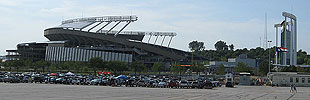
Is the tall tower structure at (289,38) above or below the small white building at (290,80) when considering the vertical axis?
above

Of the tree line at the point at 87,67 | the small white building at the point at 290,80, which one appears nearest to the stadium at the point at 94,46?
the tree line at the point at 87,67

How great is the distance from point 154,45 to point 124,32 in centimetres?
1575

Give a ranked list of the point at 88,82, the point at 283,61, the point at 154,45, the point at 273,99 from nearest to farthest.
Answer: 1. the point at 273,99
2. the point at 88,82
3. the point at 283,61
4. the point at 154,45

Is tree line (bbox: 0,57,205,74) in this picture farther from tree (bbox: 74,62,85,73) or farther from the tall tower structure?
the tall tower structure

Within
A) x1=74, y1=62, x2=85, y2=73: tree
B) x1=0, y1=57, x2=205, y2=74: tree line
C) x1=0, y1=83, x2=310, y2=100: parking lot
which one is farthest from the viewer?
x1=74, y1=62, x2=85, y2=73: tree

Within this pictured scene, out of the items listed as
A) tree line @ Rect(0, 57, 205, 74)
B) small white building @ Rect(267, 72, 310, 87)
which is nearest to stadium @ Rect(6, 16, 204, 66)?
tree line @ Rect(0, 57, 205, 74)

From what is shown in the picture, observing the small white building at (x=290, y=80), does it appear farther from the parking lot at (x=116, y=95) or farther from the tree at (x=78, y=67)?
the tree at (x=78, y=67)

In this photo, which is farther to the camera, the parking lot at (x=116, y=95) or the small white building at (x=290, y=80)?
the small white building at (x=290, y=80)

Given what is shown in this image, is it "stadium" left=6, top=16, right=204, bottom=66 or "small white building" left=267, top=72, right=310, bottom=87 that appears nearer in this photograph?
"small white building" left=267, top=72, right=310, bottom=87

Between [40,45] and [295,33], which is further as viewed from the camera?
[40,45]

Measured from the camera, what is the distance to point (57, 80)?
67.5m

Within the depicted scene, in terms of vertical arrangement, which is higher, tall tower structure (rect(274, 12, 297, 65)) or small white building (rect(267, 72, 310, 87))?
tall tower structure (rect(274, 12, 297, 65))

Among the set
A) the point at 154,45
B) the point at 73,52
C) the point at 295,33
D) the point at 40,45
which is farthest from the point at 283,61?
the point at 40,45

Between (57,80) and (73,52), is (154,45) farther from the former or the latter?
(57,80)
